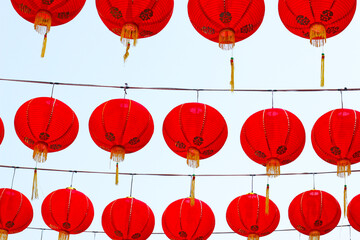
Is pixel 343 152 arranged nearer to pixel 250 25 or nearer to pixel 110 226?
pixel 250 25

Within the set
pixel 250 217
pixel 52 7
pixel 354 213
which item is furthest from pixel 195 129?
pixel 354 213

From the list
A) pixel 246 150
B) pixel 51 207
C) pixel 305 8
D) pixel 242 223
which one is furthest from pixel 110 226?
pixel 305 8

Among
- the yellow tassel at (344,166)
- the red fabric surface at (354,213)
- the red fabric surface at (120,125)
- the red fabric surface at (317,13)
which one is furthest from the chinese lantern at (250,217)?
the red fabric surface at (317,13)

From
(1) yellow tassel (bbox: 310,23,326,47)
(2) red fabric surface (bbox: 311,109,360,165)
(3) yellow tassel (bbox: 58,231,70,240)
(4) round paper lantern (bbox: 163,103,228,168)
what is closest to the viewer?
(1) yellow tassel (bbox: 310,23,326,47)

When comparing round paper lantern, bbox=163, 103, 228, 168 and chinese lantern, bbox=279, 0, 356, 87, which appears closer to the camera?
chinese lantern, bbox=279, 0, 356, 87

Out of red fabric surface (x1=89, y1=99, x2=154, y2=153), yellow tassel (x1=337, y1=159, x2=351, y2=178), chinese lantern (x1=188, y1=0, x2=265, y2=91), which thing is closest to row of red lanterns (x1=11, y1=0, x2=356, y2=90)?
chinese lantern (x1=188, y1=0, x2=265, y2=91)

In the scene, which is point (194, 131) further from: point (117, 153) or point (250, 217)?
point (250, 217)

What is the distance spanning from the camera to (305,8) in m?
5.16

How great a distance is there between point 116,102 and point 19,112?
1.01 meters

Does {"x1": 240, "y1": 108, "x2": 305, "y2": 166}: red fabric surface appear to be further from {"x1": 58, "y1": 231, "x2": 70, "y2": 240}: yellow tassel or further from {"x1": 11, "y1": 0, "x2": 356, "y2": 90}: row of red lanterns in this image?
{"x1": 58, "y1": 231, "x2": 70, "y2": 240}: yellow tassel

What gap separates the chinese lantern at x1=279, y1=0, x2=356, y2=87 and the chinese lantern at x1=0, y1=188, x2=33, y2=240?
390 cm

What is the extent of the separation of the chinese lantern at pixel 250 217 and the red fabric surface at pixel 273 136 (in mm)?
1070

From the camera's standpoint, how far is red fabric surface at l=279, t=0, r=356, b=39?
5105mm

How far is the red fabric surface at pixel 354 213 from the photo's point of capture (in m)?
7.01
